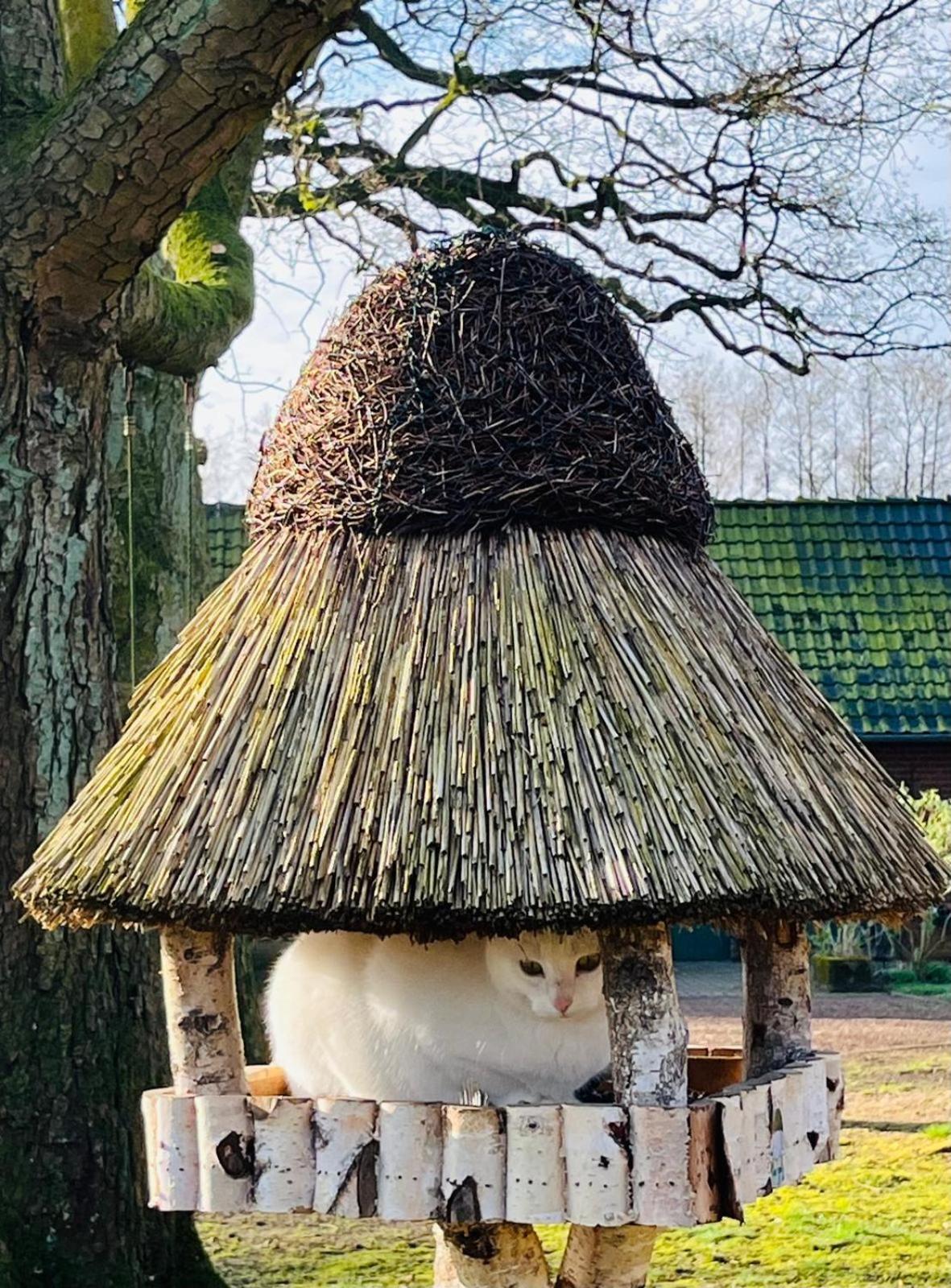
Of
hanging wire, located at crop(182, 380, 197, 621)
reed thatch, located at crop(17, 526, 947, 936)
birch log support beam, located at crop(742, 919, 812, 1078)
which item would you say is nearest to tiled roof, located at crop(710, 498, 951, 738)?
hanging wire, located at crop(182, 380, 197, 621)

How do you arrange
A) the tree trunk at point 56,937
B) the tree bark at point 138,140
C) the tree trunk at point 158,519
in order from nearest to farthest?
the tree bark at point 138,140 → the tree trunk at point 56,937 → the tree trunk at point 158,519

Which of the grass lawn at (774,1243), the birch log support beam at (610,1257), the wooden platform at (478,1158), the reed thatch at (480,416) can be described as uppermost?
the reed thatch at (480,416)

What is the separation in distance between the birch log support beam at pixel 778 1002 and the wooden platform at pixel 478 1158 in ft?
1.05

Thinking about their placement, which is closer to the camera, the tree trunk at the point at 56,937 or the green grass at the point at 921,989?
the tree trunk at the point at 56,937

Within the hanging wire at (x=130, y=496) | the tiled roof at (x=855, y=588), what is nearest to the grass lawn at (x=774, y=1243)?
the hanging wire at (x=130, y=496)

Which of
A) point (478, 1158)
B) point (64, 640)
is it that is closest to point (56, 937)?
point (64, 640)

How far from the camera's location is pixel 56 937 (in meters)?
3.58

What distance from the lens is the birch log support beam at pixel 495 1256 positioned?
2357 mm

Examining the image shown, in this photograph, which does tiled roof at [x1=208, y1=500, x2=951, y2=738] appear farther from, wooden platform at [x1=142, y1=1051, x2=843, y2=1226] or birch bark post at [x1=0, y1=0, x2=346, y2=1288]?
wooden platform at [x1=142, y1=1051, x2=843, y2=1226]

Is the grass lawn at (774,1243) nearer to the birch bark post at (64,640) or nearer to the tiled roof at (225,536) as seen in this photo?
the birch bark post at (64,640)

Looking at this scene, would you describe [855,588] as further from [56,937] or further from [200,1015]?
[200,1015]

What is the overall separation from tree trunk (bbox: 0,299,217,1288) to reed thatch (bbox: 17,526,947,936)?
1251 millimetres

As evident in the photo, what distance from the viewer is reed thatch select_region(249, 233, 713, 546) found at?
89.4 inches

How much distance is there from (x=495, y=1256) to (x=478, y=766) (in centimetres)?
87
